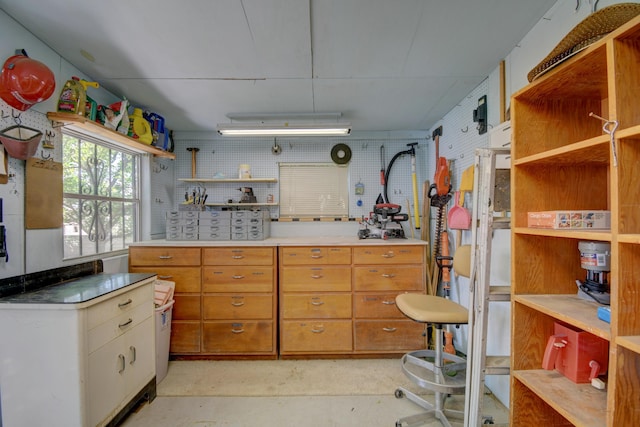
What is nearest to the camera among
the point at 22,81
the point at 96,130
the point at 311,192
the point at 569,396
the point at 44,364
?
the point at 569,396

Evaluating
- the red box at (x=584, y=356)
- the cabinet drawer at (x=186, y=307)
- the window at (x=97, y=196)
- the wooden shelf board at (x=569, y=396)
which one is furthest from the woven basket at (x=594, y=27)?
the window at (x=97, y=196)

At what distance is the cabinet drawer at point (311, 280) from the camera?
2736 mm

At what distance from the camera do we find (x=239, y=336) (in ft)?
8.93

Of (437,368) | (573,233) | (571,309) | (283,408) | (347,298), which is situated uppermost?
(573,233)

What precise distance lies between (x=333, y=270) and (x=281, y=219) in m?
1.15

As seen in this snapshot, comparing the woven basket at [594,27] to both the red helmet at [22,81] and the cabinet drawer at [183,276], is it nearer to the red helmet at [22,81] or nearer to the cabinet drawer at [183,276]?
the red helmet at [22,81]

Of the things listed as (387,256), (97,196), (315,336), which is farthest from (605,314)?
(97,196)

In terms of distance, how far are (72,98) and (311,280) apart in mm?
2477

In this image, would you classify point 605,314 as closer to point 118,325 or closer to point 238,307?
point 118,325

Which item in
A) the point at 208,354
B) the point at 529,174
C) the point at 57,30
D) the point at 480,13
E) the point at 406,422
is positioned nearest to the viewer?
the point at 529,174

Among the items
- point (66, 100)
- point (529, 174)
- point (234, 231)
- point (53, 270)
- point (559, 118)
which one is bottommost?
point (53, 270)

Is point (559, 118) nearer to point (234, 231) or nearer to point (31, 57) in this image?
point (234, 231)

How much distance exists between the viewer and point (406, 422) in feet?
6.15

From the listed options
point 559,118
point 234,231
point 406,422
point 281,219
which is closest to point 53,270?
point 234,231
